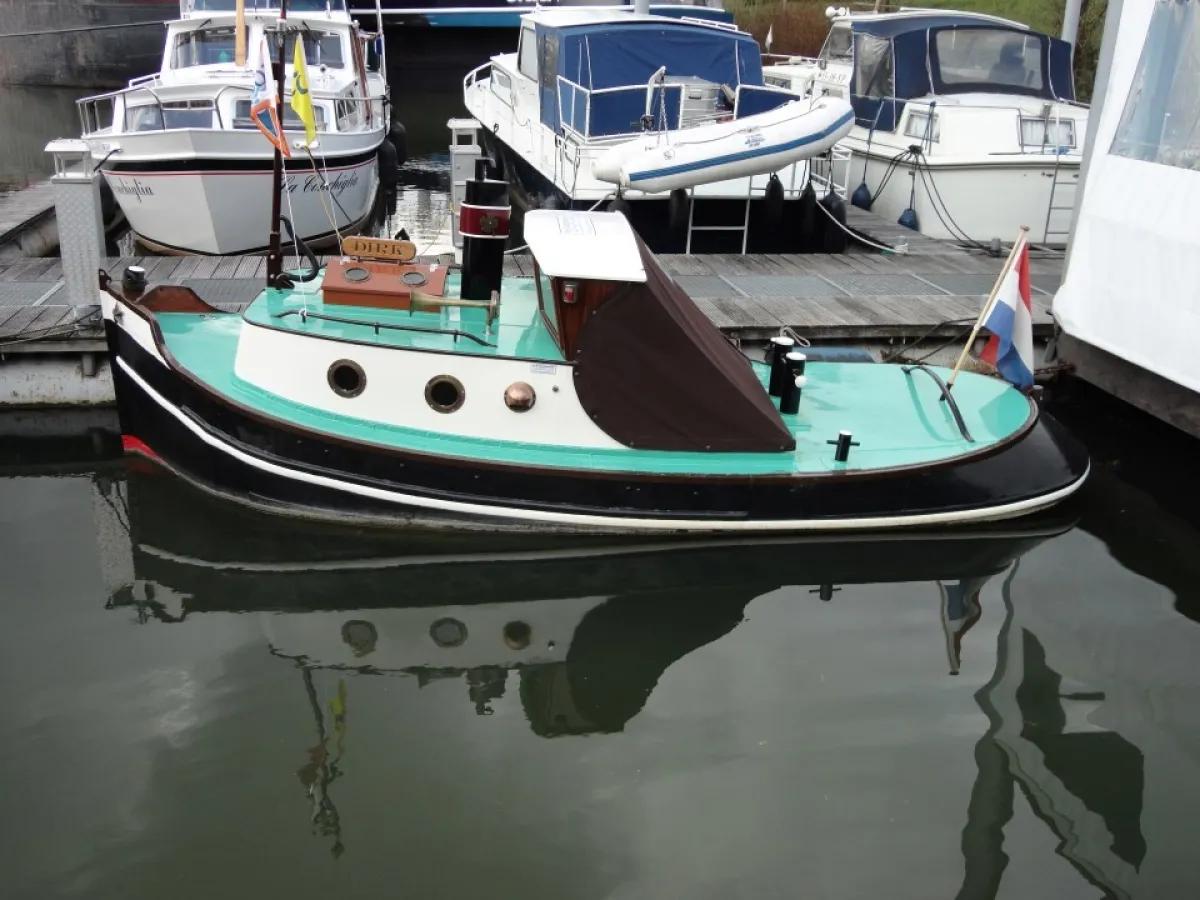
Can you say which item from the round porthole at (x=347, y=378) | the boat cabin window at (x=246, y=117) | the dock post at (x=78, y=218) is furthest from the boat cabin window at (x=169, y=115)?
the round porthole at (x=347, y=378)

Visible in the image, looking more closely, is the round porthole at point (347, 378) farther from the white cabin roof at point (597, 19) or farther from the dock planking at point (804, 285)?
the white cabin roof at point (597, 19)

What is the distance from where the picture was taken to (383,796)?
16.9ft

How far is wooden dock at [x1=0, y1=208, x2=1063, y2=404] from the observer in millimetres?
9172

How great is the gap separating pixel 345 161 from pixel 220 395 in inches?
296

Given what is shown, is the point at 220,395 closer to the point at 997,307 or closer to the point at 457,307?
the point at 457,307

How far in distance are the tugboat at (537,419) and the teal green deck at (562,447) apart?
0.8 inches

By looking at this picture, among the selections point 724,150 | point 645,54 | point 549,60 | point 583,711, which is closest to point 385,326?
point 583,711

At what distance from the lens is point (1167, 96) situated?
8.66 metres

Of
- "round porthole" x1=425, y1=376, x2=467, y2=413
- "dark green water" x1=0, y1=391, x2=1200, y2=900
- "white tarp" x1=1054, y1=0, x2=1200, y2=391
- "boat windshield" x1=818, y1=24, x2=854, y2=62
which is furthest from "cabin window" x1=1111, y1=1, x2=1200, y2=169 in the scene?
"boat windshield" x1=818, y1=24, x2=854, y2=62

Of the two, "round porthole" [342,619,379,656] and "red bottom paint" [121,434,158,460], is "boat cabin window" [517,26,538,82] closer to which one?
"red bottom paint" [121,434,158,460]

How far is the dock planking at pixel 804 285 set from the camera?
9.88 meters

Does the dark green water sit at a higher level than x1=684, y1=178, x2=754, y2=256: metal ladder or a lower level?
lower

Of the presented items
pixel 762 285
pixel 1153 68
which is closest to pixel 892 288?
pixel 762 285

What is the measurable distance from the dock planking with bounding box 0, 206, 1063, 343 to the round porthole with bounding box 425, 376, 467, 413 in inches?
75.9
